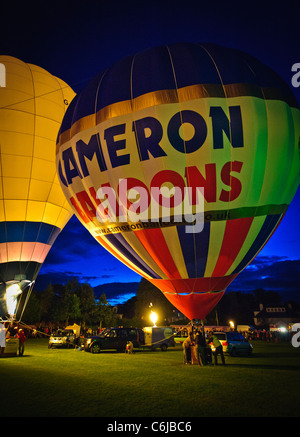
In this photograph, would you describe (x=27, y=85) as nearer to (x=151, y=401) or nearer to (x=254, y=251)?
(x=254, y=251)

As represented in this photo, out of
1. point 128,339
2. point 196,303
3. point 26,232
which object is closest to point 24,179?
point 26,232

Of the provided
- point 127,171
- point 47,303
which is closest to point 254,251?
point 127,171

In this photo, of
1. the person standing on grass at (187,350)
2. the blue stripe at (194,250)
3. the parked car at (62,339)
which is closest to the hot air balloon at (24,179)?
the parked car at (62,339)

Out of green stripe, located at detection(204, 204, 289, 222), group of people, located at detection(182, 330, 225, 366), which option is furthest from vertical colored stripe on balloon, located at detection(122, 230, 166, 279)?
group of people, located at detection(182, 330, 225, 366)

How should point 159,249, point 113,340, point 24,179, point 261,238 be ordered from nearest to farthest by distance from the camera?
1. point 159,249
2. point 261,238
3. point 113,340
4. point 24,179

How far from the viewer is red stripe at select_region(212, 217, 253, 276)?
10352 mm

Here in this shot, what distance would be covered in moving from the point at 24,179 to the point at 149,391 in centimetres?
1381

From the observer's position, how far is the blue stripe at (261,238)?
10.9m

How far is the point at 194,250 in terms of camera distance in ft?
34.4

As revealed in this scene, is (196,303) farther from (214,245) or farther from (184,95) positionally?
(184,95)

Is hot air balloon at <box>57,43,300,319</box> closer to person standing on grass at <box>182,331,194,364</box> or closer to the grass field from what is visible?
person standing on grass at <box>182,331,194,364</box>

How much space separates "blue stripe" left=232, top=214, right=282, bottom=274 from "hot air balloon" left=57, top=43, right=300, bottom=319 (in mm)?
50

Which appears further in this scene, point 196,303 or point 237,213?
point 196,303

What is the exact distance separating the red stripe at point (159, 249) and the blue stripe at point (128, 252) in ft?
1.91
